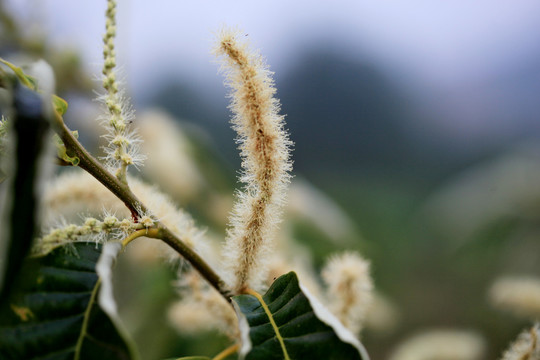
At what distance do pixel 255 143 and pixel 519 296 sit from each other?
2.69 ft

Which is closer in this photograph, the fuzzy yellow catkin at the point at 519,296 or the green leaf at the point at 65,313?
the green leaf at the point at 65,313

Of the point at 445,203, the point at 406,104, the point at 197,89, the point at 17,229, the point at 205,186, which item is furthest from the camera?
the point at 406,104

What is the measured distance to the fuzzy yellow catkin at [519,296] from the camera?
997 millimetres

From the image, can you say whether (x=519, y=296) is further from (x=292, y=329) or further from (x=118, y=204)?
(x=118, y=204)

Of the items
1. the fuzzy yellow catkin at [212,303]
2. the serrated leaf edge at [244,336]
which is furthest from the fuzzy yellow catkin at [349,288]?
the serrated leaf edge at [244,336]

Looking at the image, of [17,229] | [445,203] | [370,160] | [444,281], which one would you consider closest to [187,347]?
[17,229]

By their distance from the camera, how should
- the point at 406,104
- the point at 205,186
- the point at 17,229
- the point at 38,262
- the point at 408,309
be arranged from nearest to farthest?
the point at 17,229
the point at 38,262
the point at 205,186
the point at 408,309
the point at 406,104

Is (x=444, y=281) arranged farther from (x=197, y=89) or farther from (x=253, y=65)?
(x=253, y=65)

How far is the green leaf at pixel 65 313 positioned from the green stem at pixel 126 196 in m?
0.08

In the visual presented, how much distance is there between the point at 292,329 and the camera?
1.58 ft

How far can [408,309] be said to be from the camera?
2.71 metres

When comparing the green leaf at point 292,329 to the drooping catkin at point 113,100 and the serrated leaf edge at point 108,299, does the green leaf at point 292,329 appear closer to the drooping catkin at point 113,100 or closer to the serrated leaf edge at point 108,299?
the serrated leaf edge at point 108,299

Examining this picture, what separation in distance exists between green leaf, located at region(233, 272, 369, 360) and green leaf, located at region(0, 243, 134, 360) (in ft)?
0.42

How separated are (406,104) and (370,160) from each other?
59 centimetres
